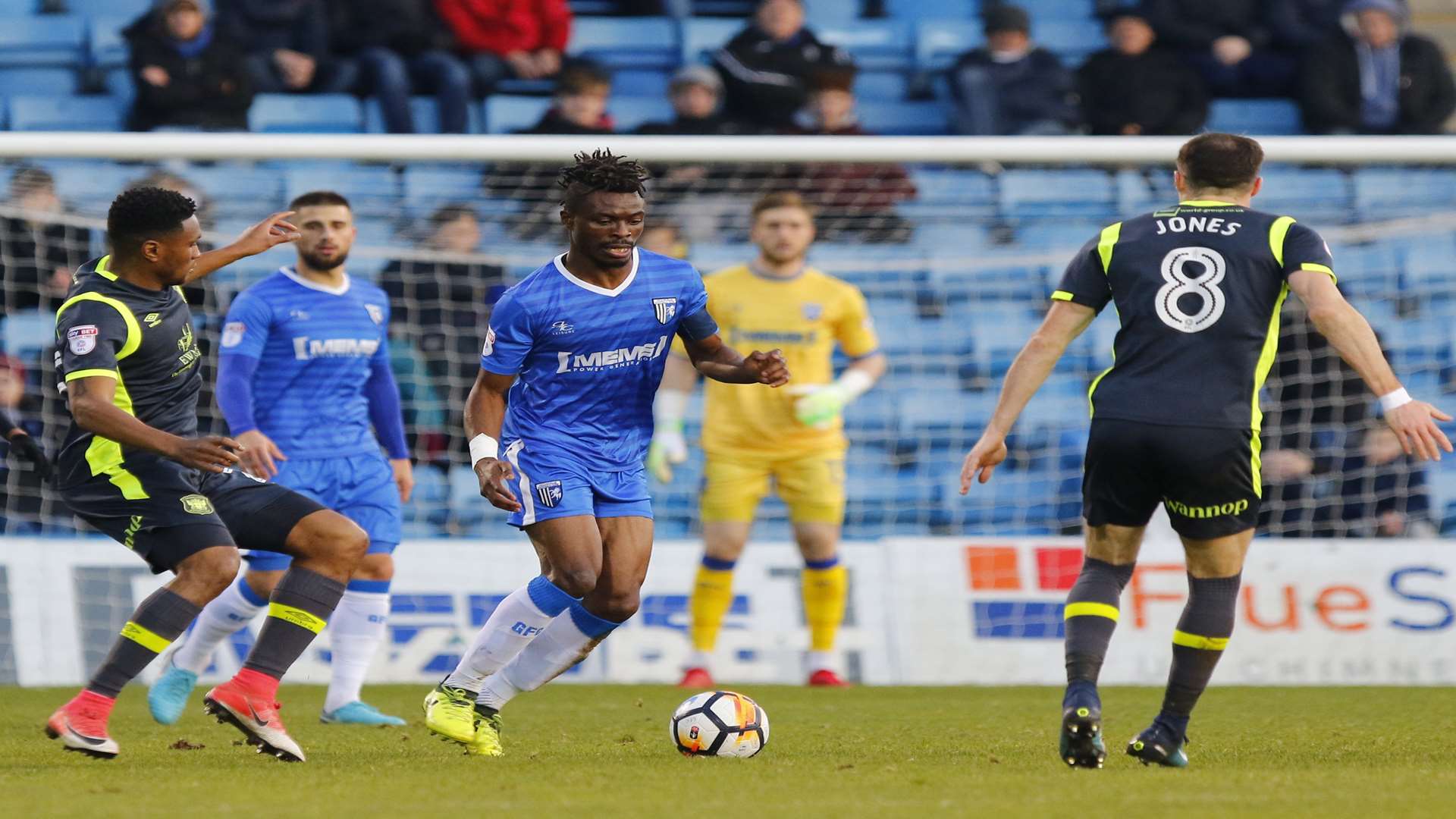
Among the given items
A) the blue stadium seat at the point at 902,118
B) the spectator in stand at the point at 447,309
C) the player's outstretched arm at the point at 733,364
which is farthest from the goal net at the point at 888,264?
the player's outstretched arm at the point at 733,364

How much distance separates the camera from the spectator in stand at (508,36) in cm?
1372

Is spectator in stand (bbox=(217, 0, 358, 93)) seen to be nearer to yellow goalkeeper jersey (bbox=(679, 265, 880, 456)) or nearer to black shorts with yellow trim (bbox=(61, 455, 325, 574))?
yellow goalkeeper jersey (bbox=(679, 265, 880, 456))

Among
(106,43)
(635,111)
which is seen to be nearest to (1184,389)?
(635,111)

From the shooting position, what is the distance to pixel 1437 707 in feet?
27.6

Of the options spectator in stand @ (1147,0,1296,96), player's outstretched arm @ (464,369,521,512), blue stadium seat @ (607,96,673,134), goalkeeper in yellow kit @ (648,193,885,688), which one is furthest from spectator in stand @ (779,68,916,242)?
player's outstretched arm @ (464,369,521,512)

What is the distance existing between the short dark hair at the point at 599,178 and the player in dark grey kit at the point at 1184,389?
142 centimetres

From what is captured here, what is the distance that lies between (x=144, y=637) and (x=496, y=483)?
126cm

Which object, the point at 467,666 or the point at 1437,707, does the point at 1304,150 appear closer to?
the point at 1437,707

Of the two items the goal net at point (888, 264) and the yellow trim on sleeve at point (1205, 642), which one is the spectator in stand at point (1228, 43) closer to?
the goal net at point (888, 264)

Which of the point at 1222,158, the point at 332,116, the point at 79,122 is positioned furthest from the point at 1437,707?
the point at 79,122

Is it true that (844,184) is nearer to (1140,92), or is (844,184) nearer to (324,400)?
(1140,92)

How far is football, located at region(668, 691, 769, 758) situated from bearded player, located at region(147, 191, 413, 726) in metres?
2.03

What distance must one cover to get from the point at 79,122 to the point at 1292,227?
1010 cm

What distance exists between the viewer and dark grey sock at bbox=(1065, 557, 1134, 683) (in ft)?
18.7
